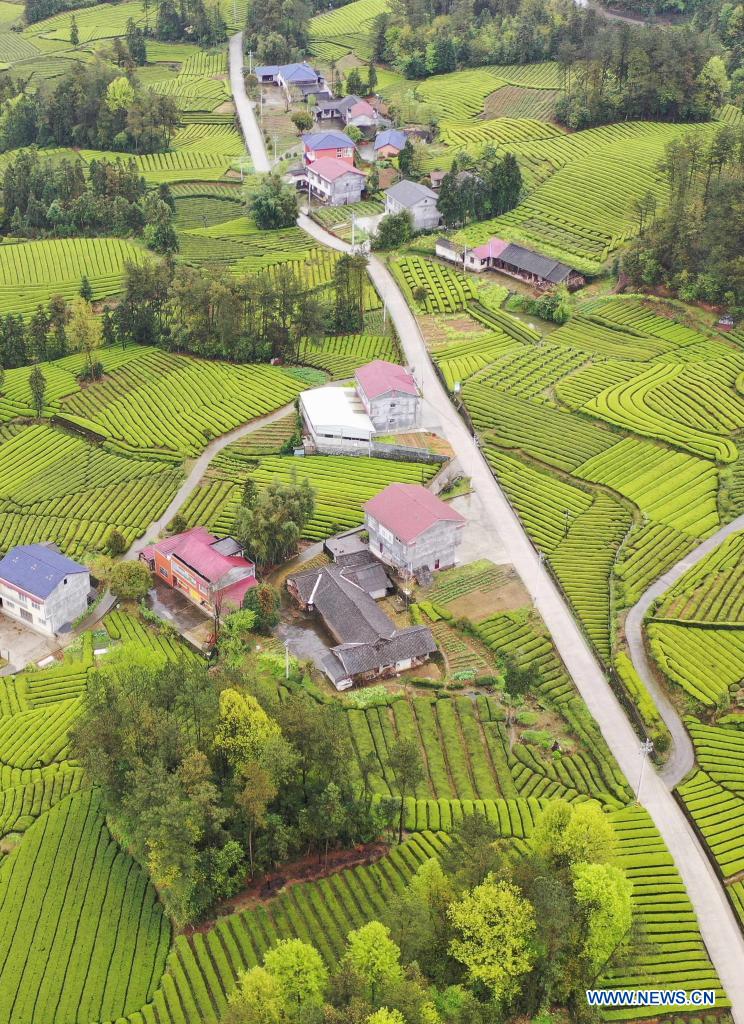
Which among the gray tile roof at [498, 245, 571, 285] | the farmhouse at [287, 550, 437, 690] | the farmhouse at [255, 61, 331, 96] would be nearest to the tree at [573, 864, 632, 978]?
the farmhouse at [287, 550, 437, 690]

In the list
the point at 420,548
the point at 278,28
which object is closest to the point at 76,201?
the point at 278,28

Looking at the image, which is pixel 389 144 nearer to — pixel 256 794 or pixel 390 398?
pixel 390 398

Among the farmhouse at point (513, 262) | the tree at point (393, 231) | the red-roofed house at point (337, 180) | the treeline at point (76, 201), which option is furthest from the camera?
the red-roofed house at point (337, 180)

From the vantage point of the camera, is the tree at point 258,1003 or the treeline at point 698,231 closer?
the tree at point 258,1003

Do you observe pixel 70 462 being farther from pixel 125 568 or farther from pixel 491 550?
pixel 491 550

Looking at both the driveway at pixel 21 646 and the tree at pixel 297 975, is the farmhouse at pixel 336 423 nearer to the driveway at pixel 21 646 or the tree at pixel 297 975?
the driveway at pixel 21 646

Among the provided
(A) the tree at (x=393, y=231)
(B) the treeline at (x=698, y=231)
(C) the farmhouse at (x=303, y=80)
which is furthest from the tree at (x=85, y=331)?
(C) the farmhouse at (x=303, y=80)

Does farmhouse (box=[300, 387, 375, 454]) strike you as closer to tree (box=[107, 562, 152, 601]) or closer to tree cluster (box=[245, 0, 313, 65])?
tree (box=[107, 562, 152, 601])

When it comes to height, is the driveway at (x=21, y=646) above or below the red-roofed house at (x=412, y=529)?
below
